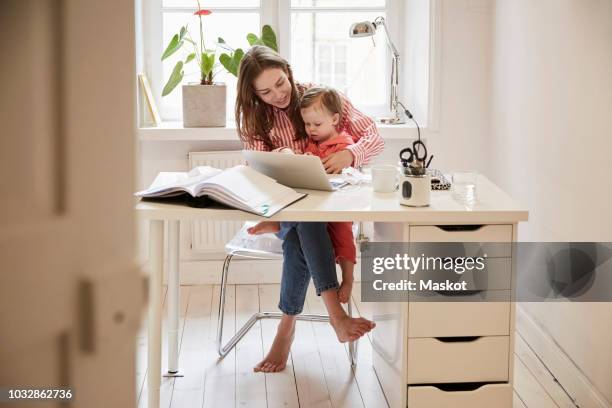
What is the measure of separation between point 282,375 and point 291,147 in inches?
29.5

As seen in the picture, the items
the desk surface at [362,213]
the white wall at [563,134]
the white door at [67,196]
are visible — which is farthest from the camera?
the white wall at [563,134]

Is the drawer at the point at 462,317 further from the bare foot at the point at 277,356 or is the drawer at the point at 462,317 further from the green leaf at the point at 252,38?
the green leaf at the point at 252,38

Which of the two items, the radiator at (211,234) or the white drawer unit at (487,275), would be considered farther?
the radiator at (211,234)

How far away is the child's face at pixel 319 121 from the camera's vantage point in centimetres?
253

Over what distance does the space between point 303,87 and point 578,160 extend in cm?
94

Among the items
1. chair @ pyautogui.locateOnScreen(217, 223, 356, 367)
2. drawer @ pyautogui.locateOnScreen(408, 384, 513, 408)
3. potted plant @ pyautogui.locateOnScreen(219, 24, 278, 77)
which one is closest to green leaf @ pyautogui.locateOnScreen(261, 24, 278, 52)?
potted plant @ pyautogui.locateOnScreen(219, 24, 278, 77)

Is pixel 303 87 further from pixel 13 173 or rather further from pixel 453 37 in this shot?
pixel 13 173

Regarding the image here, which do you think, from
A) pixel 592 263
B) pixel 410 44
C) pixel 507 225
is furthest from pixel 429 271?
pixel 410 44

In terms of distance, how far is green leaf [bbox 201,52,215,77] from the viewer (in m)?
3.32

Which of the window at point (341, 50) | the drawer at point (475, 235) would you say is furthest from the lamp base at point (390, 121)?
the drawer at point (475, 235)

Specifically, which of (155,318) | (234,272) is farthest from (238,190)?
(234,272)

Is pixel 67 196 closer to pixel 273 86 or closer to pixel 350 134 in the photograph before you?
pixel 273 86

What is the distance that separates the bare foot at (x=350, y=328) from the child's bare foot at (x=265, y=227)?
356 mm

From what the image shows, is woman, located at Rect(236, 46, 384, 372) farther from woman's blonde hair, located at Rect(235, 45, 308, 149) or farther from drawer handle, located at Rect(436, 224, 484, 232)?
drawer handle, located at Rect(436, 224, 484, 232)
